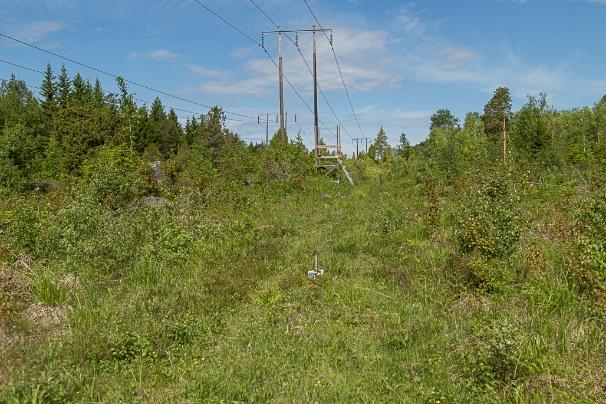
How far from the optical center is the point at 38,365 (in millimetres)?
4566

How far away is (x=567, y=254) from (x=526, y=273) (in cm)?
75

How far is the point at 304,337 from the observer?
5.32 m

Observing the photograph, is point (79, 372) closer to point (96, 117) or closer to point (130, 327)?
point (130, 327)

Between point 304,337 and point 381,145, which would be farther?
point 381,145

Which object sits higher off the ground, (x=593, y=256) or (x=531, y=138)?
(x=531, y=138)

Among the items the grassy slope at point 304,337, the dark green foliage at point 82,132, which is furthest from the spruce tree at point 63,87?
the grassy slope at point 304,337

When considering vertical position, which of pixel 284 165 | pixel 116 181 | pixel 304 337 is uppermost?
pixel 284 165

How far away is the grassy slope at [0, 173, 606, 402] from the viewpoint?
4109mm

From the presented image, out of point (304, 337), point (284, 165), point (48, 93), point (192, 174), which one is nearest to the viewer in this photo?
point (304, 337)

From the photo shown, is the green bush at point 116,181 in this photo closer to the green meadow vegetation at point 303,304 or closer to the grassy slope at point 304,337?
the green meadow vegetation at point 303,304

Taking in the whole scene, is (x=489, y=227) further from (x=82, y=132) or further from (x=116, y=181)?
(x=82, y=132)

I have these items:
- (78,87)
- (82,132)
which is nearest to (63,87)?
(78,87)

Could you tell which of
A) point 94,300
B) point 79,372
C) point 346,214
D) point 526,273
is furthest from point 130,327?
point 346,214

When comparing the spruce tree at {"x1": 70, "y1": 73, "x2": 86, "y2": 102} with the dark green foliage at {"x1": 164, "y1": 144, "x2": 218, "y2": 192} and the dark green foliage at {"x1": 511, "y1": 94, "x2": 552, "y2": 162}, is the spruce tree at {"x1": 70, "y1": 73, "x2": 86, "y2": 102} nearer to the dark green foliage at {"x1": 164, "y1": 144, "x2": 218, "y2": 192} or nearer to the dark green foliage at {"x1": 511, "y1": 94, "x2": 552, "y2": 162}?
the dark green foliage at {"x1": 164, "y1": 144, "x2": 218, "y2": 192}
